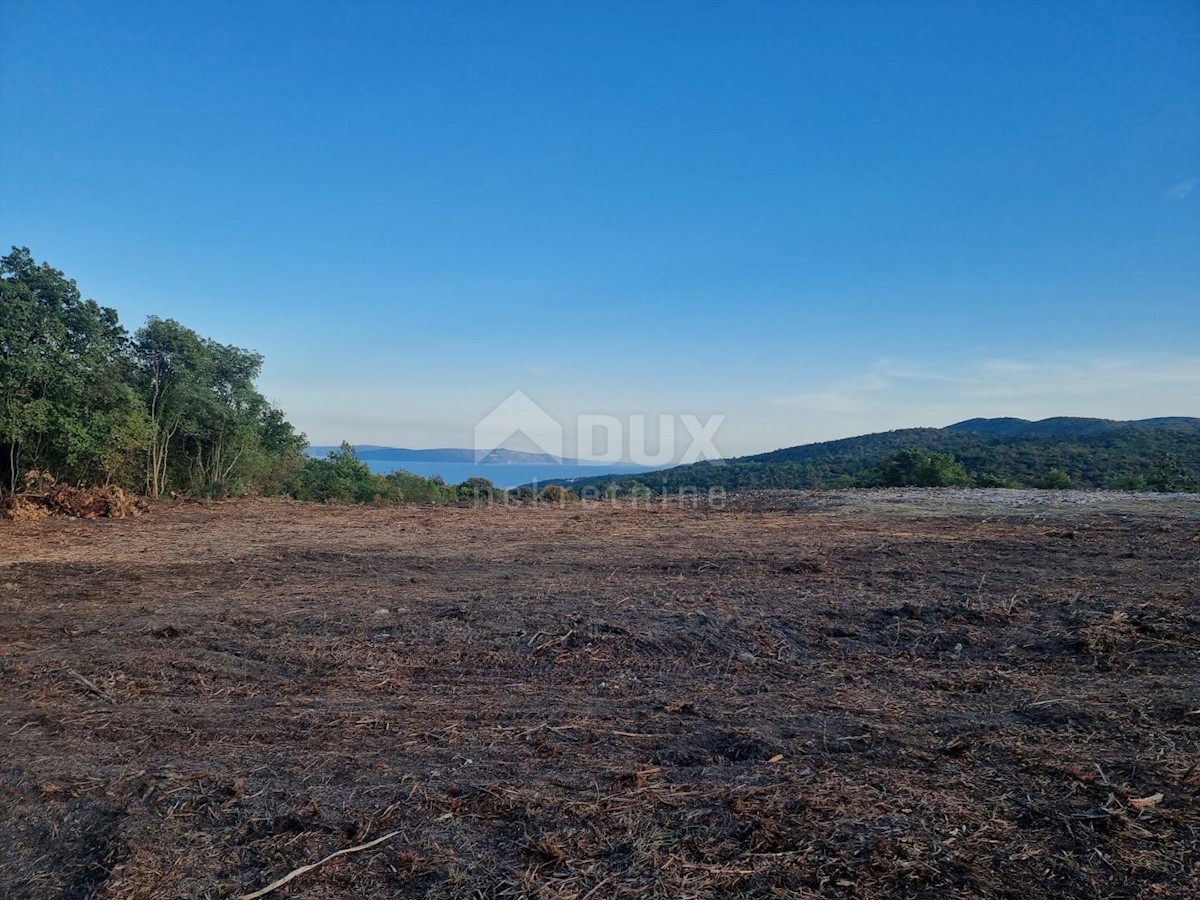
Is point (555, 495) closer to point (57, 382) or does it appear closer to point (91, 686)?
point (57, 382)

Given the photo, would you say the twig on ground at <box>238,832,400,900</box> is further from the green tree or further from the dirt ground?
the green tree

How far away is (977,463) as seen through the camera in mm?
27250

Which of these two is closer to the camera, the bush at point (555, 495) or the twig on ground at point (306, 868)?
the twig on ground at point (306, 868)

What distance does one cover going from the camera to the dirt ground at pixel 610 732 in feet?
7.09

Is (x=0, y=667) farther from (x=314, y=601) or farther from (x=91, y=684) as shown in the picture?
(x=314, y=601)

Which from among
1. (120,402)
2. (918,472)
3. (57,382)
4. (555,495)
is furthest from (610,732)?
(918,472)

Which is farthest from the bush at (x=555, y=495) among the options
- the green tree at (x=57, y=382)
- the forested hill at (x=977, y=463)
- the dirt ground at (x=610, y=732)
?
the dirt ground at (x=610, y=732)

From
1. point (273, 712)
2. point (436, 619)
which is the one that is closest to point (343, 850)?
point (273, 712)

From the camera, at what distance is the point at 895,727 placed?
317cm

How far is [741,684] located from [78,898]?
325cm

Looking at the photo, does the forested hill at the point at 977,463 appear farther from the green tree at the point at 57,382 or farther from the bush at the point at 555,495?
the green tree at the point at 57,382

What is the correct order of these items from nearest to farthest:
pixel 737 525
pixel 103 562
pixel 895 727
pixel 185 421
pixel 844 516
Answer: pixel 895 727 → pixel 103 562 → pixel 737 525 → pixel 844 516 → pixel 185 421

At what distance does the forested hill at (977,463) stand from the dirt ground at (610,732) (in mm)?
14523

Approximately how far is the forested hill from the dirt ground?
1452cm
